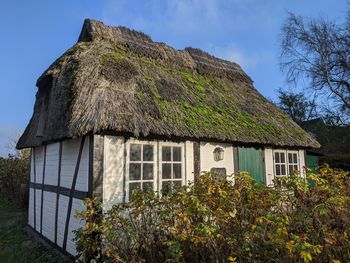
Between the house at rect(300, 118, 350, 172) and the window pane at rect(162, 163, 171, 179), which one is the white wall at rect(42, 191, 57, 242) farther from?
the house at rect(300, 118, 350, 172)

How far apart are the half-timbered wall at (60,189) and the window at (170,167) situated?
1639 millimetres

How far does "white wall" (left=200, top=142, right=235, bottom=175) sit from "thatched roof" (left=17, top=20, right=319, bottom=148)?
393mm

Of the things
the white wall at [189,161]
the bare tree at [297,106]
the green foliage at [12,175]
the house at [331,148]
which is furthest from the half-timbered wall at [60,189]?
the bare tree at [297,106]

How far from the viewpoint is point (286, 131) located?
9.81 metres

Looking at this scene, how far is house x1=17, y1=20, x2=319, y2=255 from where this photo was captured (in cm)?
587

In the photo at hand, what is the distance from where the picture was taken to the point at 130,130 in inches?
227

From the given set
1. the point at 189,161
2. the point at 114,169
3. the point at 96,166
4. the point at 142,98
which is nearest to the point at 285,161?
the point at 189,161

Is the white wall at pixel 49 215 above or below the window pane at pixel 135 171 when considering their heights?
below

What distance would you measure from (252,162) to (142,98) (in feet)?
12.4

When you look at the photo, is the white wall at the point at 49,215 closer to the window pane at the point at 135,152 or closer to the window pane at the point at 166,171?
the window pane at the point at 135,152

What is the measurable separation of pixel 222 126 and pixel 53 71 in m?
4.45

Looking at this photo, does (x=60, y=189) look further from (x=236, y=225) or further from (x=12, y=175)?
(x=12, y=175)

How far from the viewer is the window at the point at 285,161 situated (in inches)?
373

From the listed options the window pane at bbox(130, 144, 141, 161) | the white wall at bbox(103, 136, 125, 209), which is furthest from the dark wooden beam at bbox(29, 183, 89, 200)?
the window pane at bbox(130, 144, 141, 161)
